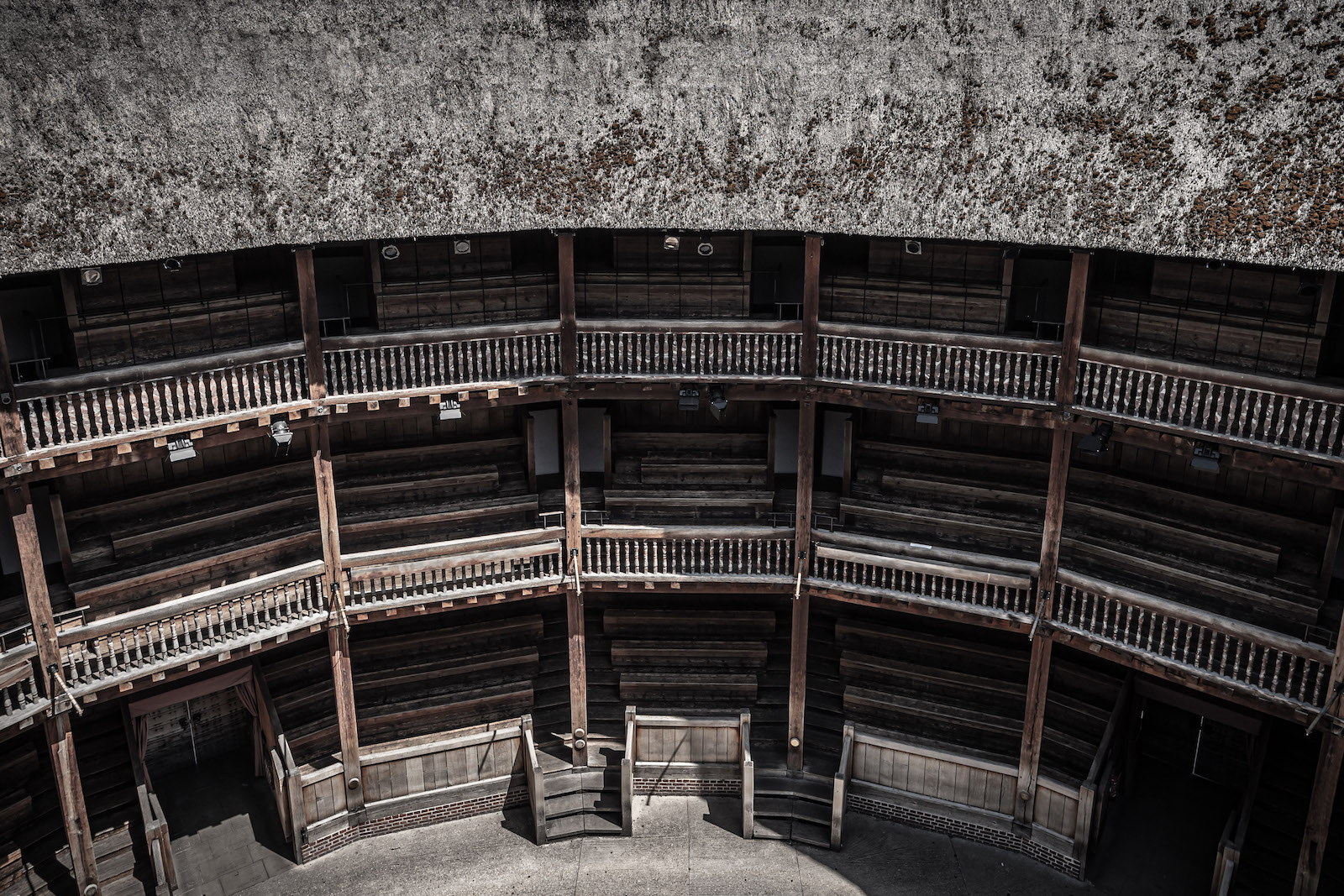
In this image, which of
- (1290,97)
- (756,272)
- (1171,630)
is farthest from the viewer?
(756,272)

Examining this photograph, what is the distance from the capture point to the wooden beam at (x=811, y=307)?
22719mm

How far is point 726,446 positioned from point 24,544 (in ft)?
47.1

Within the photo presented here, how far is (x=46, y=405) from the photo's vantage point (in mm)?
19469

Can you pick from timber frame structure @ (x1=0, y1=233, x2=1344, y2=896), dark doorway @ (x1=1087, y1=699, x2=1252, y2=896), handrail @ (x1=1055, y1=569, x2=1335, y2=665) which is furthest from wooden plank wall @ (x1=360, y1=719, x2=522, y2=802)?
dark doorway @ (x1=1087, y1=699, x2=1252, y2=896)

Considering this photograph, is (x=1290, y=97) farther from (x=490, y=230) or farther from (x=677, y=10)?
(x=490, y=230)

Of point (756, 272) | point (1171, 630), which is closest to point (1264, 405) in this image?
point (1171, 630)

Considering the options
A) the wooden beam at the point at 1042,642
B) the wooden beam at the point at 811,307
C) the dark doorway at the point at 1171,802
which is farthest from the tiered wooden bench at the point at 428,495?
the dark doorway at the point at 1171,802

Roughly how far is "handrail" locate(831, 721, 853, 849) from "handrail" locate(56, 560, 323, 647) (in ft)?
36.9

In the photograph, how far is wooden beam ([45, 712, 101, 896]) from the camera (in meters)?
20.7

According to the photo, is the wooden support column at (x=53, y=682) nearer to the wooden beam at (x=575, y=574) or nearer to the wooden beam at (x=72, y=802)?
the wooden beam at (x=72, y=802)

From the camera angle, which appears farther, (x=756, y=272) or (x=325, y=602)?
(x=756, y=272)

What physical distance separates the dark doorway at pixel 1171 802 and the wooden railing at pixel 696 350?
10.8 meters

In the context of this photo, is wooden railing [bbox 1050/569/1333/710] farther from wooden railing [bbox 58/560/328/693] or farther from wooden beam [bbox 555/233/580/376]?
wooden railing [bbox 58/560/328/693]

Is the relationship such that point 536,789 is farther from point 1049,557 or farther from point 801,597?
point 1049,557
